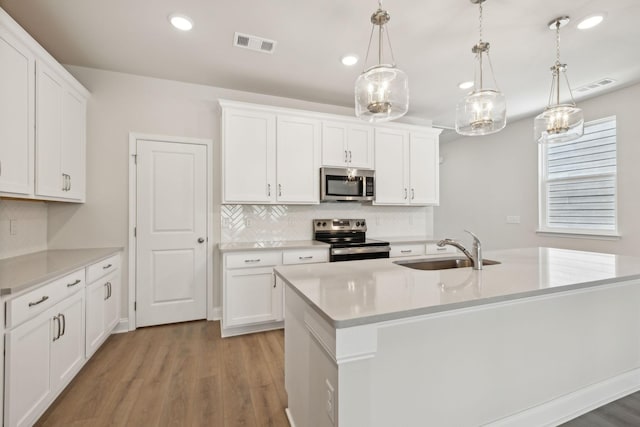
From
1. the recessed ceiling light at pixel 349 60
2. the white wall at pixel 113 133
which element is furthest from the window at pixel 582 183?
the white wall at pixel 113 133

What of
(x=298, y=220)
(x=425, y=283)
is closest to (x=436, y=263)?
(x=425, y=283)

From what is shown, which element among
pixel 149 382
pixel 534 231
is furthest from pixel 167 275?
pixel 534 231

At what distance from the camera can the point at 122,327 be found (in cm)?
308

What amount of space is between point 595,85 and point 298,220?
3922 millimetres

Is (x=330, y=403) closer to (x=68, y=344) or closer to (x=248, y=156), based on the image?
(x=68, y=344)

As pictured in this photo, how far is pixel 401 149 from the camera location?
13.5 ft

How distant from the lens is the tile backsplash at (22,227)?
2.29 meters

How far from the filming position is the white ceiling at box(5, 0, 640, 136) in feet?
7.00

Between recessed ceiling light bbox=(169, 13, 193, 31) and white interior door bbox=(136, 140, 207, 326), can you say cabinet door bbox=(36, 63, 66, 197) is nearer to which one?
white interior door bbox=(136, 140, 207, 326)

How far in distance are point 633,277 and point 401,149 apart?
2847 millimetres

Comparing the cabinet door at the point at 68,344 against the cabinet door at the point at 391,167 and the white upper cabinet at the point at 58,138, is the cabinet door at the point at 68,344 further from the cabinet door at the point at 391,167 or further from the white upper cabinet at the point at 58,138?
the cabinet door at the point at 391,167

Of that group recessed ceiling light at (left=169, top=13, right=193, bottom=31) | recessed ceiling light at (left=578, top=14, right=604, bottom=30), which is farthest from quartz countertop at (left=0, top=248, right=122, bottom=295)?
recessed ceiling light at (left=578, top=14, right=604, bottom=30)

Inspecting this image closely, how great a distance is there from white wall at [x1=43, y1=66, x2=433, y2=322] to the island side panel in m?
3.06

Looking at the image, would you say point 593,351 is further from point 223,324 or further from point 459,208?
point 459,208
